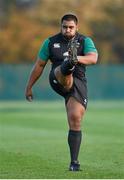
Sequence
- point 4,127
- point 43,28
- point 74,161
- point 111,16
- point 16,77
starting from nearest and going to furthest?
point 74,161 → point 4,127 → point 16,77 → point 43,28 → point 111,16

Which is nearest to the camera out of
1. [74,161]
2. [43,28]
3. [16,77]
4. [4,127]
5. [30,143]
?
[74,161]

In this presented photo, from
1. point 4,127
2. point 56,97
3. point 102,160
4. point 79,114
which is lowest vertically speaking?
point 56,97

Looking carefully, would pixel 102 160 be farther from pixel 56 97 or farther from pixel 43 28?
pixel 43 28

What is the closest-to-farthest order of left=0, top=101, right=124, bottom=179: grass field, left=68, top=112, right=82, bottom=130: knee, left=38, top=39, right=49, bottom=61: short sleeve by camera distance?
left=0, top=101, right=124, bottom=179: grass field → left=68, top=112, right=82, bottom=130: knee → left=38, top=39, right=49, bottom=61: short sleeve

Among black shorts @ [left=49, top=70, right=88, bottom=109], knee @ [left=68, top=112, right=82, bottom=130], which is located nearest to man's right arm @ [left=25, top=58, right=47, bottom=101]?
black shorts @ [left=49, top=70, right=88, bottom=109]

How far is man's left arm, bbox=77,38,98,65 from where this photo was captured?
11095 mm

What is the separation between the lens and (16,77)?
49.0 m

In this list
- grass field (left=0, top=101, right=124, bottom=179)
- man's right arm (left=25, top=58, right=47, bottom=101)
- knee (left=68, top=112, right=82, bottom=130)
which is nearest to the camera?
grass field (left=0, top=101, right=124, bottom=179)

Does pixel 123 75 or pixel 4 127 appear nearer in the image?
pixel 4 127

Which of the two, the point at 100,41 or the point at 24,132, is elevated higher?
the point at 24,132

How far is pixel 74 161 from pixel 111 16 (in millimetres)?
51878

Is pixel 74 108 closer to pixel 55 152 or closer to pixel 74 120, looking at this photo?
pixel 74 120

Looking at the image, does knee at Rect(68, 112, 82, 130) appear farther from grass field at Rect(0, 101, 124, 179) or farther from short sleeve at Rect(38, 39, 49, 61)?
short sleeve at Rect(38, 39, 49, 61)

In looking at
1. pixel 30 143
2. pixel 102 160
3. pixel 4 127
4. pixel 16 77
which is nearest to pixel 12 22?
pixel 16 77
